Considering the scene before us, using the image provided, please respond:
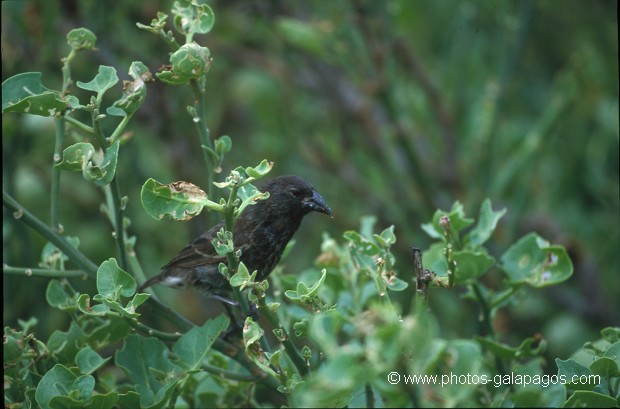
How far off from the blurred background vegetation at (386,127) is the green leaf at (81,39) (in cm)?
152

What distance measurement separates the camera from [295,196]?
251 centimetres

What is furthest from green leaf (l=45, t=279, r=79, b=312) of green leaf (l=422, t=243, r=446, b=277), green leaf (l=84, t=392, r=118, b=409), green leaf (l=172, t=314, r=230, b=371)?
green leaf (l=422, t=243, r=446, b=277)

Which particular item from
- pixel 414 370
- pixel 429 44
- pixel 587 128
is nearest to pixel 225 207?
pixel 414 370

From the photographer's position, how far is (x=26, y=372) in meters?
1.78

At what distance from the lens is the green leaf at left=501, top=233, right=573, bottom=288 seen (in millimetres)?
2055

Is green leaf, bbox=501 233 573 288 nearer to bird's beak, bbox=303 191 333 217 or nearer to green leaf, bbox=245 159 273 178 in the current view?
bird's beak, bbox=303 191 333 217

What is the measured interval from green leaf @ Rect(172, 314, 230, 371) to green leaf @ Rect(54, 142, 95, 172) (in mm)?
439

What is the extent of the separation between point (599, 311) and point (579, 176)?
2.90 feet

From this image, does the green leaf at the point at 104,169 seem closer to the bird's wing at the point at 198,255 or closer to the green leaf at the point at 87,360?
the green leaf at the point at 87,360

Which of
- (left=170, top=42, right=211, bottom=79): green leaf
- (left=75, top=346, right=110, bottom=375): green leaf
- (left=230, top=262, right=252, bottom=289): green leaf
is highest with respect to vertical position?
(left=170, top=42, right=211, bottom=79): green leaf

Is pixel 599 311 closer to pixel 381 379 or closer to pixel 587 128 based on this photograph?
pixel 587 128

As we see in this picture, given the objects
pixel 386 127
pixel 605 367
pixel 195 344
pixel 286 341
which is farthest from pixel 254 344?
pixel 386 127

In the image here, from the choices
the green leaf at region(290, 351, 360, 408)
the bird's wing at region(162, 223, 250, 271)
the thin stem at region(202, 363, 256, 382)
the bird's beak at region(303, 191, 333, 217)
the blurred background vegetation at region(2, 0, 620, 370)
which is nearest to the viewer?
the green leaf at region(290, 351, 360, 408)

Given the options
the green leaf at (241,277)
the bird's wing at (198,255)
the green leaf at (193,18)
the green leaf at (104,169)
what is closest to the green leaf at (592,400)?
the green leaf at (241,277)
